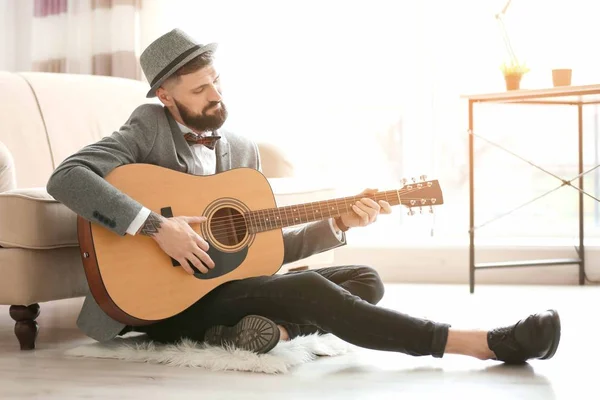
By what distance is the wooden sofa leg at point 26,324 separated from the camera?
2164 millimetres

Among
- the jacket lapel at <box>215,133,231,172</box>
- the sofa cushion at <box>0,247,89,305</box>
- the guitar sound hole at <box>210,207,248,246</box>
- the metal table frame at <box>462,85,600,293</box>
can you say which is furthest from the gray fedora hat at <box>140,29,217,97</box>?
the metal table frame at <box>462,85,600,293</box>

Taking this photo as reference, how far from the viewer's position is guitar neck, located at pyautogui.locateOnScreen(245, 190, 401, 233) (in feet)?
6.65

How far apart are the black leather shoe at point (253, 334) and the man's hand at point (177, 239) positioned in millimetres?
168

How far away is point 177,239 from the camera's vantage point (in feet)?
6.35

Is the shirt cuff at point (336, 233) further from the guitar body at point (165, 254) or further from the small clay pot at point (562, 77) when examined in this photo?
the small clay pot at point (562, 77)

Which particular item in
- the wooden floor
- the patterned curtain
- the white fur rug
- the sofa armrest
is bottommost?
the wooden floor

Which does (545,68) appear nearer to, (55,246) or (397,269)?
(397,269)

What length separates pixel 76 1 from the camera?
367 cm

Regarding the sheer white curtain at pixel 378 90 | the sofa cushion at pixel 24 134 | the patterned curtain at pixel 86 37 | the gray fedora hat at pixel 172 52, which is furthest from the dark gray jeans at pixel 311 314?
the patterned curtain at pixel 86 37

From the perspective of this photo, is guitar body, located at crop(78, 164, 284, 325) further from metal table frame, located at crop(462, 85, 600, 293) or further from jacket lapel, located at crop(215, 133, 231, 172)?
metal table frame, located at crop(462, 85, 600, 293)

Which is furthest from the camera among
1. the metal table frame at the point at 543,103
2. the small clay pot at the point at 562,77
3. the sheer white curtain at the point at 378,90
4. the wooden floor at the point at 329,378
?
the sheer white curtain at the point at 378,90

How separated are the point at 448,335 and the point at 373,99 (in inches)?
80.7

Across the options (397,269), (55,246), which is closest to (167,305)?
(55,246)

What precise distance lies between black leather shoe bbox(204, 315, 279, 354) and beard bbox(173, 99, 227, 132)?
0.50m
